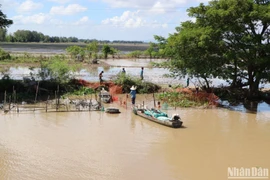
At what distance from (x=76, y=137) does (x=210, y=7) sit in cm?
1239

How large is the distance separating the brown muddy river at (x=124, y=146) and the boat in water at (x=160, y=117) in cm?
24

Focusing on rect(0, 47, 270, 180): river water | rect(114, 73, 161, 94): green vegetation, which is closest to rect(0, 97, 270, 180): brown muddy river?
rect(0, 47, 270, 180): river water

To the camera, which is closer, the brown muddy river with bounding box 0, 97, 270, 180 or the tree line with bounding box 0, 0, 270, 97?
the brown muddy river with bounding box 0, 97, 270, 180

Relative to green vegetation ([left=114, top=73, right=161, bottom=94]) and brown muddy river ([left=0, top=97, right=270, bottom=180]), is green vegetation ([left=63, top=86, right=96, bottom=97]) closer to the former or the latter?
green vegetation ([left=114, top=73, right=161, bottom=94])

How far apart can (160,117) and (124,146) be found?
3563 mm

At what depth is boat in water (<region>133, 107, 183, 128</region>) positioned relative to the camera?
14.8m

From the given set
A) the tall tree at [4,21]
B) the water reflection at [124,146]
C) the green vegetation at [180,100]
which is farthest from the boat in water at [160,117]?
the tall tree at [4,21]

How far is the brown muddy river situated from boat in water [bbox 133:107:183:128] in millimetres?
241

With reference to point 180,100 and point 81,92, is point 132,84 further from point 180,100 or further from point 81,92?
point 180,100

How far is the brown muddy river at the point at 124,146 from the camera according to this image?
1007cm

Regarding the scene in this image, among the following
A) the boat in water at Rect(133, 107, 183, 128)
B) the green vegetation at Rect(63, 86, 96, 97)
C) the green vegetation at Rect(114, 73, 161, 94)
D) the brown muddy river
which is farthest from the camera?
the green vegetation at Rect(114, 73, 161, 94)

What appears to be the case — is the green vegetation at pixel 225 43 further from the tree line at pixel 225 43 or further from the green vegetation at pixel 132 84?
the green vegetation at pixel 132 84

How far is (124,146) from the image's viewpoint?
12.2 metres

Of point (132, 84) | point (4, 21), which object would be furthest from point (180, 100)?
point (4, 21)
